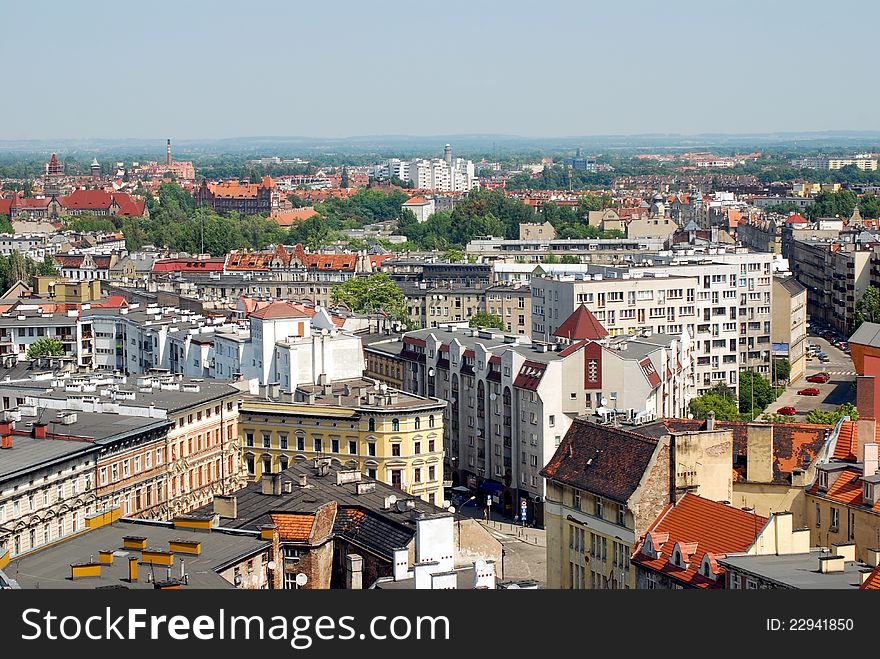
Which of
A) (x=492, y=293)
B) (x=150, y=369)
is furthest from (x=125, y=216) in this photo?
Result: (x=150, y=369)

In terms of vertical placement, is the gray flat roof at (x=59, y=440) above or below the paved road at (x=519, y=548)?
above

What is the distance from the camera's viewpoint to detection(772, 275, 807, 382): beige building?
8638 cm

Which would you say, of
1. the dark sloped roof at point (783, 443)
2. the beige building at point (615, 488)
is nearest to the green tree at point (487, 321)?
the dark sloped roof at point (783, 443)

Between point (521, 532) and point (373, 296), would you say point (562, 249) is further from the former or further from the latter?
point (521, 532)

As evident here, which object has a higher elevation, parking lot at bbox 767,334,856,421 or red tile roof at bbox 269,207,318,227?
red tile roof at bbox 269,207,318,227

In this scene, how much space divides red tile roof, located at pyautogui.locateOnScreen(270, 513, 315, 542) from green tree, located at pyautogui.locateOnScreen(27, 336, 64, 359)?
1459 inches

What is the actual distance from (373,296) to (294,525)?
62.7m

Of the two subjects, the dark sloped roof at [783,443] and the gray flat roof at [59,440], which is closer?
the gray flat roof at [59,440]

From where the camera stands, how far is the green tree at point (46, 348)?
7296cm

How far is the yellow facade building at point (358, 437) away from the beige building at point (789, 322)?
36533 millimetres

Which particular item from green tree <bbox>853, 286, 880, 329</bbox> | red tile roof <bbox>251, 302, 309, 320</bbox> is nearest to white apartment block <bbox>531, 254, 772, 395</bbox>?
green tree <bbox>853, 286, 880, 329</bbox>

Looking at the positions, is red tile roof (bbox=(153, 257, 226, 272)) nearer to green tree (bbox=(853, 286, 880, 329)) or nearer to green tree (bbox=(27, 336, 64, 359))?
green tree (bbox=(27, 336, 64, 359))

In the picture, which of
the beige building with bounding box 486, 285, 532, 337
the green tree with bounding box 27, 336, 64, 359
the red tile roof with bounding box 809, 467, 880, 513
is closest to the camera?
the red tile roof with bounding box 809, 467, 880, 513

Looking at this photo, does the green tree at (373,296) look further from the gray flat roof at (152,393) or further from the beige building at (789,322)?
the gray flat roof at (152,393)
